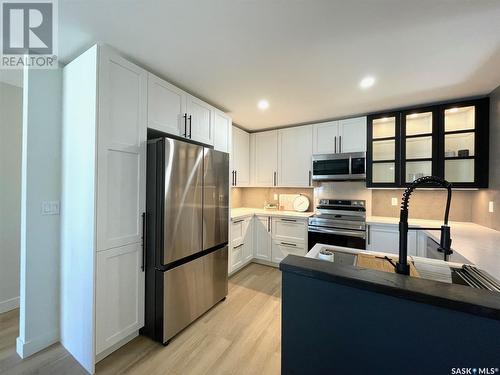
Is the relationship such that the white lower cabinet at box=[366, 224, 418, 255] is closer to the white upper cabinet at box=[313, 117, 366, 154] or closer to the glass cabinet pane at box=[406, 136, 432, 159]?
the glass cabinet pane at box=[406, 136, 432, 159]

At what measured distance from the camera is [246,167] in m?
3.86

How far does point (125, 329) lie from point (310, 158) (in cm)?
312

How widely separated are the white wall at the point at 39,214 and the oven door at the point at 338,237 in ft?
9.58

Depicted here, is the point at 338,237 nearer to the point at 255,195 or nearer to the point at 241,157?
the point at 255,195

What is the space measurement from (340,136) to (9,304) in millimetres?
4546

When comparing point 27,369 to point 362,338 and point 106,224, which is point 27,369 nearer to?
point 106,224

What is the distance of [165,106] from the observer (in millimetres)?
2051

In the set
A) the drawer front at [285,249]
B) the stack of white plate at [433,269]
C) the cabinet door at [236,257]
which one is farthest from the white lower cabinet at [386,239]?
the cabinet door at [236,257]

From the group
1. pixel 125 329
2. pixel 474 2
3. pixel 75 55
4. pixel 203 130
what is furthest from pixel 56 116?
pixel 474 2

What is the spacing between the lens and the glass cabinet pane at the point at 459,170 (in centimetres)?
248

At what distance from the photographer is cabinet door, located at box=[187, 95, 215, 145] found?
2.33m

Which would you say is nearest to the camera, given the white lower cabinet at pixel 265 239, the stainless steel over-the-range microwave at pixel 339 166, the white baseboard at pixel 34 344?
the white baseboard at pixel 34 344

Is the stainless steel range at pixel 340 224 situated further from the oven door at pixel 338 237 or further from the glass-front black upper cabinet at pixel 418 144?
the glass-front black upper cabinet at pixel 418 144

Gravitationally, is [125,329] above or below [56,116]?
below
